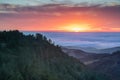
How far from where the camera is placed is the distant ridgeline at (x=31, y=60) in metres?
77.7

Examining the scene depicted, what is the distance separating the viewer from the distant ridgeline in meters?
77.7

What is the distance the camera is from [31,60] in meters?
91.0

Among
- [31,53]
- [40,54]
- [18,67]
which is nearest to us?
[18,67]

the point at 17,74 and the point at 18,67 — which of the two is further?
the point at 18,67

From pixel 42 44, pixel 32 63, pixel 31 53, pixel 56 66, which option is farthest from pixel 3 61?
pixel 42 44

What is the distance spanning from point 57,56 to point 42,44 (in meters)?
9.32

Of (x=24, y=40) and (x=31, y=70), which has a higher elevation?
(x=24, y=40)

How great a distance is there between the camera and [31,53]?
10356cm

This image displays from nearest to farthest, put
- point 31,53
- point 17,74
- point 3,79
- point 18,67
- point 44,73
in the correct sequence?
1. point 3,79
2. point 17,74
3. point 18,67
4. point 44,73
5. point 31,53

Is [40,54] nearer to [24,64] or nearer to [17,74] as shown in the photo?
[24,64]

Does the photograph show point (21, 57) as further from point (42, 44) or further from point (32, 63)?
point (42, 44)

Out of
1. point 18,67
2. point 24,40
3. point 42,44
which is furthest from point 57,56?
point 18,67

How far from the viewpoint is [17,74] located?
243 feet

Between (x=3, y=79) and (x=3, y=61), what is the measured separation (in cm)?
1304
